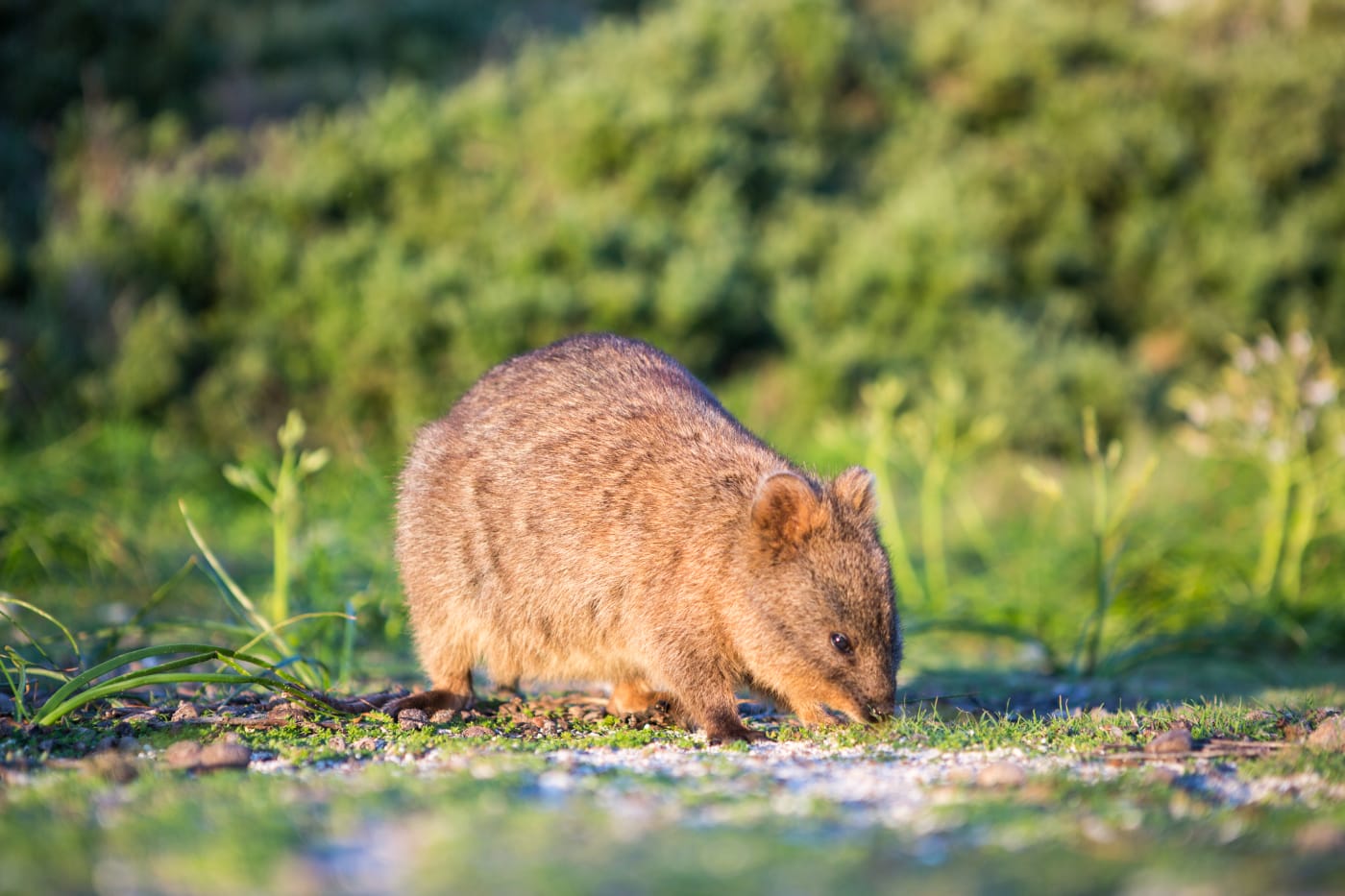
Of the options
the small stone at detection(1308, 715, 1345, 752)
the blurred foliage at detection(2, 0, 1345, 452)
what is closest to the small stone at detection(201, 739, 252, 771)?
the small stone at detection(1308, 715, 1345, 752)

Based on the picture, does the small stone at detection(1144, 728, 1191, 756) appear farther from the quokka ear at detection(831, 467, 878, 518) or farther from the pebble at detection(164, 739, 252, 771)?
the pebble at detection(164, 739, 252, 771)

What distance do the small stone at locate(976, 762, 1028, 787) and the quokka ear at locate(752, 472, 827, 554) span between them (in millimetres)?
1343

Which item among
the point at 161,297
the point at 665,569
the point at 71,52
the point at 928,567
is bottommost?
the point at 928,567

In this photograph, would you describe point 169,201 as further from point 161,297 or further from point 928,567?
point 928,567

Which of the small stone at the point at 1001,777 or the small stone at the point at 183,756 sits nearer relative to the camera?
the small stone at the point at 1001,777

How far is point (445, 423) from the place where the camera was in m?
5.29

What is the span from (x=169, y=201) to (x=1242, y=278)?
487 inches

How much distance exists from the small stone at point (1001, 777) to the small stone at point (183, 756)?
204 centimetres

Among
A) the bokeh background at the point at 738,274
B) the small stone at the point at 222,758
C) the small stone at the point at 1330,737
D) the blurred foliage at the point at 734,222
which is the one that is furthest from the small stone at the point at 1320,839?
the blurred foliage at the point at 734,222

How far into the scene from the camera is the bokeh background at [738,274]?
780cm

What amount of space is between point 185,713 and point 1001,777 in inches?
105

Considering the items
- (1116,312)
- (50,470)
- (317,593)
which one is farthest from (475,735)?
(1116,312)

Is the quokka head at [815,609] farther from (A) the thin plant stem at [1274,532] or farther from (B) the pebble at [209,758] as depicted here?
(A) the thin plant stem at [1274,532]

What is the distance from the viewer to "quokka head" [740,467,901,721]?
4.32 metres
